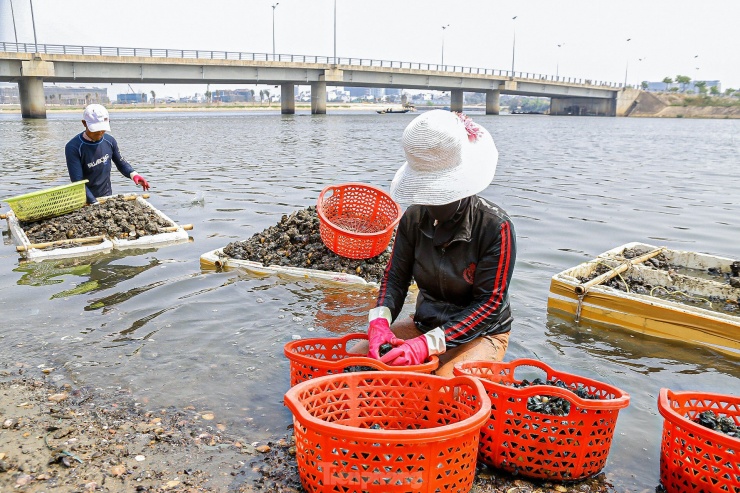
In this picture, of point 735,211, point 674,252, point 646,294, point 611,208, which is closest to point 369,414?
point 646,294

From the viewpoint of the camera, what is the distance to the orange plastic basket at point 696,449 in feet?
8.40

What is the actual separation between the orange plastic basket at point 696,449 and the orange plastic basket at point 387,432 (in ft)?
3.15

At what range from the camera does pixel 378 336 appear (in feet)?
11.4

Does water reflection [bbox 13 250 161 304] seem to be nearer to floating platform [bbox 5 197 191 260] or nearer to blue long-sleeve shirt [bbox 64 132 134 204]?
floating platform [bbox 5 197 191 260]

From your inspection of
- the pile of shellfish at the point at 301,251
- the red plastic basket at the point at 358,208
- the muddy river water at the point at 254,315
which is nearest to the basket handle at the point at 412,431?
the muddy river water at the point at 254,315

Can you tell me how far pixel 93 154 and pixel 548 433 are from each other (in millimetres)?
7272

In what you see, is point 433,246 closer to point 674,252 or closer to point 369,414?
point 369,414

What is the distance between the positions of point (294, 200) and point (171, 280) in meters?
5.81

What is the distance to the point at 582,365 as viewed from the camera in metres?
4.78

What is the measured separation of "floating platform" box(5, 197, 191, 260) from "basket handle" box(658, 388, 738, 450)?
6.29 m

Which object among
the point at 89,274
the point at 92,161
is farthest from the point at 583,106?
the point at 89,274

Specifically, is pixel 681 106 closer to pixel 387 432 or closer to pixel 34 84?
pixel 34 84

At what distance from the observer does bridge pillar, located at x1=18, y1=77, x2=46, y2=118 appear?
142 feet

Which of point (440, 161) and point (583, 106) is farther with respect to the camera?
point (583, 106)
